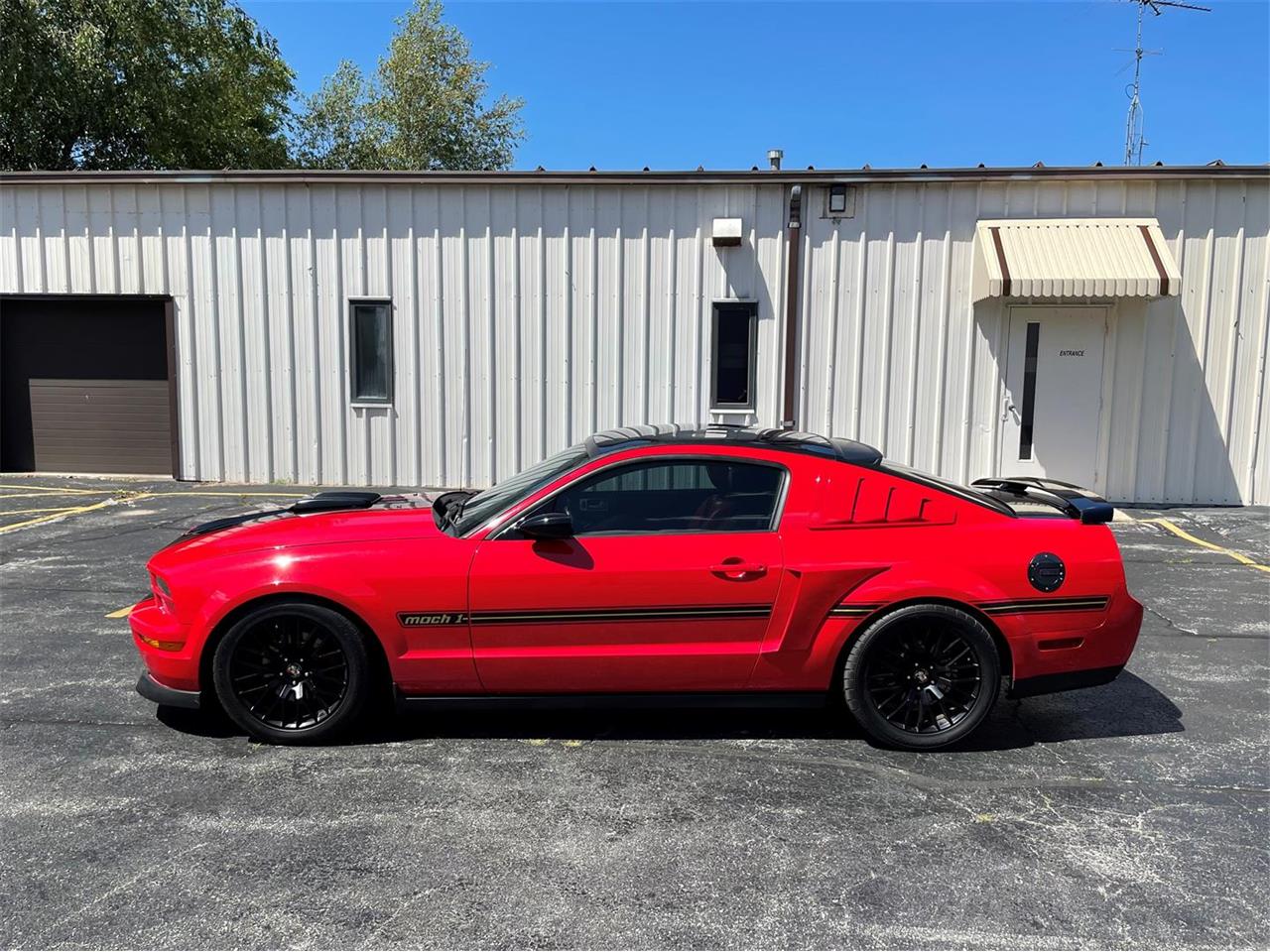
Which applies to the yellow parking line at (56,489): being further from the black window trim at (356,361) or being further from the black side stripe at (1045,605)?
the black side stripe at (1045,605)

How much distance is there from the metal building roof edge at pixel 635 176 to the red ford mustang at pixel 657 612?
7571mm

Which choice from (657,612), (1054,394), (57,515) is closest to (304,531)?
(657,612)

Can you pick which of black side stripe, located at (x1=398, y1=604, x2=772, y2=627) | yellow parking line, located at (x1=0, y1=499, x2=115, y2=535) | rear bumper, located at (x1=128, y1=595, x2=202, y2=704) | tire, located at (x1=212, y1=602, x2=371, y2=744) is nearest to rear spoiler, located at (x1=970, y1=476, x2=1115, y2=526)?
black side stripe, located at (x1=398, y1=604, x2=772, y2=627)

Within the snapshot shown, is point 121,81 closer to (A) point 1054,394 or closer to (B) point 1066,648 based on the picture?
(A) point 1054,394

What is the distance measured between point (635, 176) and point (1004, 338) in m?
5.01

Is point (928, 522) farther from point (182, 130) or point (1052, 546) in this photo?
point (182, 130)

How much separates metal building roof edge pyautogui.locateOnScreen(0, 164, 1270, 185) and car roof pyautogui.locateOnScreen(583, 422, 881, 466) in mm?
6873

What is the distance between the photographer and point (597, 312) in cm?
1086

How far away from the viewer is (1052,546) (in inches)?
149

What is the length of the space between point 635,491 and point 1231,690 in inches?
137

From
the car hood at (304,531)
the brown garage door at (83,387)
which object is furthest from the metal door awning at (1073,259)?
the brown garage door at (83,387)

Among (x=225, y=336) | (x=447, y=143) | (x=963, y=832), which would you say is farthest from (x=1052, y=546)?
(x=447, y=143)

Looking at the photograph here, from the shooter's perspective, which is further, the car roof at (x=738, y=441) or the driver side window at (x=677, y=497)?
the car roof at (x=738, y=441)

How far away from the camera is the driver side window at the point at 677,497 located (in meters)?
3.85
